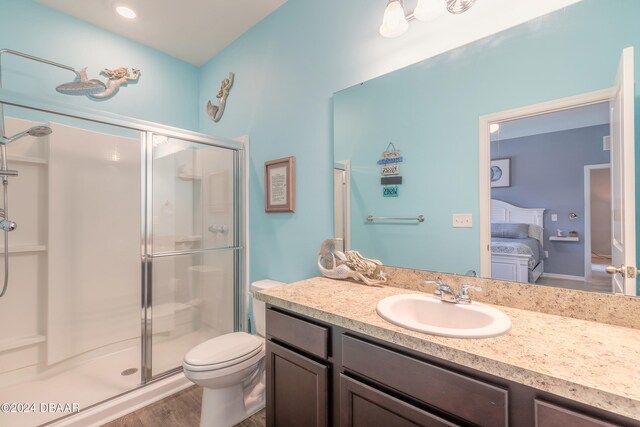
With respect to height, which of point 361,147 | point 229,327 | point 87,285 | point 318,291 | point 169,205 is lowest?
point 229,327

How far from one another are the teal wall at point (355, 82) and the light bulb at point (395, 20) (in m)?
0.11

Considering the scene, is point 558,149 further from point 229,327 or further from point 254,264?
point 229,327

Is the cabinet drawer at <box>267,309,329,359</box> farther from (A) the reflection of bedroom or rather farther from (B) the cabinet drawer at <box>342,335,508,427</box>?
(A) the reflection of bedroom

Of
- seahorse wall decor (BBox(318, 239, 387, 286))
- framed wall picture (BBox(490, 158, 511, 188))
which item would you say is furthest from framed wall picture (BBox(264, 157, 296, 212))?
framed wall picture (BBox(490, 158, 511, 188))

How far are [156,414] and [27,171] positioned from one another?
1.85 metres

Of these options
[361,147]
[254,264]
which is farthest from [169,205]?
[361,147]

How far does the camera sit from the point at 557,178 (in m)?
1.06

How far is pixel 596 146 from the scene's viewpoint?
0.99 meters

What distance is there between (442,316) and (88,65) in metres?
3.05

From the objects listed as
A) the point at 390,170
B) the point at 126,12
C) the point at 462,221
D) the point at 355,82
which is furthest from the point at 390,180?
the point at 126,12

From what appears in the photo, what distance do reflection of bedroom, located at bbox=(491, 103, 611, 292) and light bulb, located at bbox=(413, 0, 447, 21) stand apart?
1.89 feet

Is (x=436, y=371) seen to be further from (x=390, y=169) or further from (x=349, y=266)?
(x=390, y=169)

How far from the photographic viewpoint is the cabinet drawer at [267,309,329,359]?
1.08 m

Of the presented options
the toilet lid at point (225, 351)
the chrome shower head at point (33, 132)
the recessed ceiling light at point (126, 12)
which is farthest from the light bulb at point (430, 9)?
the recessed ceiling light at point (126, 12)
